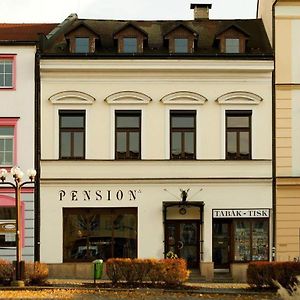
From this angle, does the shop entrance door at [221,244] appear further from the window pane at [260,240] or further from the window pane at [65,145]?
the window pane at [65,145]

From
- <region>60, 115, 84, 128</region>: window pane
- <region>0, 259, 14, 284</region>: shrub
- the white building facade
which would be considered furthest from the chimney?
<region>0, 259, 14, 284</region>: shrub

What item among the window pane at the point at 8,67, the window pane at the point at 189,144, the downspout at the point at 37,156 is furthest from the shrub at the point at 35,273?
the window pane at the point at 8,67

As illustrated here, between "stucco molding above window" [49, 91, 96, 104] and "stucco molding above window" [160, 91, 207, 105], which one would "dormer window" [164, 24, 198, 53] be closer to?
"stucco molding above window" [160, 91, 207, 105]

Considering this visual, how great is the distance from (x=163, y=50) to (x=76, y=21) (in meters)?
4.52

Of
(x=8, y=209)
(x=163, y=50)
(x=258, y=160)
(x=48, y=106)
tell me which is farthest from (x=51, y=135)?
(x=258, y=160)

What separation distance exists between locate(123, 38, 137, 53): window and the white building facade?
735 millimetres

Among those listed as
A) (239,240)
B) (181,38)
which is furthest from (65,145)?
(239,240)

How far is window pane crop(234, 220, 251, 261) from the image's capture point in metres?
30.7

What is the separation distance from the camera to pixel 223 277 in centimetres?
3025

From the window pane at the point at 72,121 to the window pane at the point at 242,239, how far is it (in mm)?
7238

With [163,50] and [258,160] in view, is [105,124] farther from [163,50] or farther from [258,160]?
[258,160]

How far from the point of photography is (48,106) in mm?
30656

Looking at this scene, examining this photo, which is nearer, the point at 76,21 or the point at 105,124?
the point at 105,124

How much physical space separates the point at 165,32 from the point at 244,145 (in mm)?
5839
